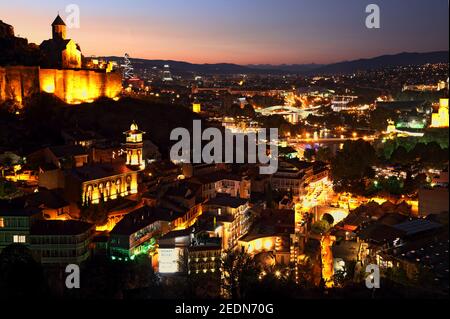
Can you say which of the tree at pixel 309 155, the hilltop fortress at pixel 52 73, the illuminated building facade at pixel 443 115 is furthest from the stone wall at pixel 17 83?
the illuminated building facade at pixel 443 115

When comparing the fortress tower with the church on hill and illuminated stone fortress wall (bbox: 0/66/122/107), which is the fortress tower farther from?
illuminated stone fortress wall (bbox: 0/66/122/107)

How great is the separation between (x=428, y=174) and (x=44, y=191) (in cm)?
979

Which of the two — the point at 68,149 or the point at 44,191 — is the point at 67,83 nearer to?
the point at 68,149

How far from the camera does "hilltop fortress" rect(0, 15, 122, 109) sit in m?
17.8

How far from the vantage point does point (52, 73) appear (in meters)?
18.7

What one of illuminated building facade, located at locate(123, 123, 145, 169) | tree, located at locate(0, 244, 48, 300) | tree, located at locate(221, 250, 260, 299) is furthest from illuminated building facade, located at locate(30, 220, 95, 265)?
illuminated building facade, located at locate(123, 123, 145, 169)

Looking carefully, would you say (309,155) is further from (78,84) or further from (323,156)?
(78,84)

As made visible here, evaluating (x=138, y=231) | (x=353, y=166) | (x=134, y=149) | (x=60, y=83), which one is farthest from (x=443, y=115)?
(x=60, y=83)

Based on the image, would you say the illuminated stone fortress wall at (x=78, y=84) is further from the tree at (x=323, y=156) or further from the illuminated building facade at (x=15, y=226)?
the illuminated building facade at (x=15, y=226)

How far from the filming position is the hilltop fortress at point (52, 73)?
17844 mm

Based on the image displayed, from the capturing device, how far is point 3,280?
832 centimetres

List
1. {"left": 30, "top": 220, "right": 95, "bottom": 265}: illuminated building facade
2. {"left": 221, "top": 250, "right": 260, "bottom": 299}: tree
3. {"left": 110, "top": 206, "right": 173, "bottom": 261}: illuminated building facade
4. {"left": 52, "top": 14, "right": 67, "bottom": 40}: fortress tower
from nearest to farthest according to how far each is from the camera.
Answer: {"left": 221, "top": 250, "right": 260, "bottom": 299}: tree, {"left": 30, "top": 220, "right": 95, "bottom": 265}: illuminated building facade, {"left": 110, "top": 206, "right": 173, "bottom": 261}: illuminated building facade, {"left": 52, "top": 14, "right": 67, "bottom": 40}: fortress tower

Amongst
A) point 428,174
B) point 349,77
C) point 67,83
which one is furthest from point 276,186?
point 349,77
